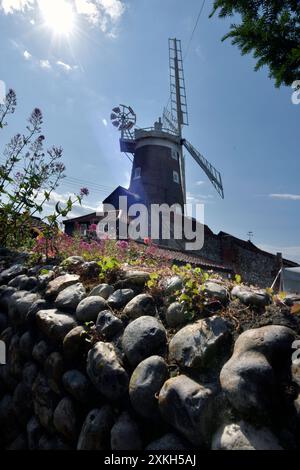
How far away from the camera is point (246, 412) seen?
44.9 inches

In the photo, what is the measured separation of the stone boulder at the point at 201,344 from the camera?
1.43 m

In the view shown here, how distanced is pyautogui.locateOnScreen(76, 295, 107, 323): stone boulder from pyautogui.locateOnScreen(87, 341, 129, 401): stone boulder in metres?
0.32

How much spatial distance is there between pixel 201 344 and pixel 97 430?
75 centimetres

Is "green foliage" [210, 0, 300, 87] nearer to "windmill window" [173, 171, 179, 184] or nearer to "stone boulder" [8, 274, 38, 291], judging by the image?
"stone boulder" [8, 274, 38, 291]

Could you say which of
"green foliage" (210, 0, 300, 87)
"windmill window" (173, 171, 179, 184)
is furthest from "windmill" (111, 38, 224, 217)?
"green foliage" (210, 0, 300, 87)

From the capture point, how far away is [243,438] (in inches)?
42.5

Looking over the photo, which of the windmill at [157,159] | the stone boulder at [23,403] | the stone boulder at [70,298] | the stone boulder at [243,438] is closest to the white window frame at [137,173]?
the windmill at [157,159]

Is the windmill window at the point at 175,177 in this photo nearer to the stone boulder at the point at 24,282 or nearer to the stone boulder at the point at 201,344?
the stone boulder at the point at 24,282

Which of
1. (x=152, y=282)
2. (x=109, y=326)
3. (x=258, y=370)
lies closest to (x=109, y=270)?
(x=152, y=282)

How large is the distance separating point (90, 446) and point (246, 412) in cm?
92

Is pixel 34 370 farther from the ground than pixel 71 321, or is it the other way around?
pixel 71 321

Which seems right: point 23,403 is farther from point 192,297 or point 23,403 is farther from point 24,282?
point 192,297
